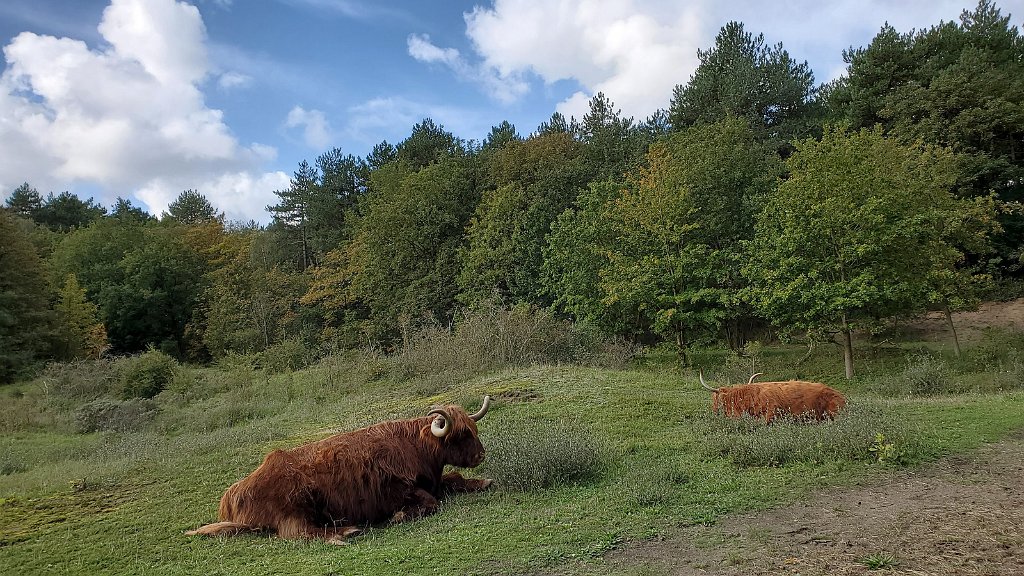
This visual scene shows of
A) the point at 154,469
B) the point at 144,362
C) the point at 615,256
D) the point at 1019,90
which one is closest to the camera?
the point at 154,469

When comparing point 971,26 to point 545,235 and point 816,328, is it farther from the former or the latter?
point 545,235

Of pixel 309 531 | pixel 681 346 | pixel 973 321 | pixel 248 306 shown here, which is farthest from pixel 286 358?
pixel 973 321

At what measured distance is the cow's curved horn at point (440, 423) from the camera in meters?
7.38

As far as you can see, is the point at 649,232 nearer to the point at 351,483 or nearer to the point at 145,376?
the point at 145,376

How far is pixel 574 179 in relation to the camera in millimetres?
36844

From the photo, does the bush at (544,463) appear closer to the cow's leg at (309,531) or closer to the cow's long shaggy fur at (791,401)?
the cow's leg at (309,531)

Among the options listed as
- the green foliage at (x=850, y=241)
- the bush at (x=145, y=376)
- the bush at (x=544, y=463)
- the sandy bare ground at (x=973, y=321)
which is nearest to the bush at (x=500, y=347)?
the green foliage at (x=850, y=241)

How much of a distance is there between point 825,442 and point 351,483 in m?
5.31

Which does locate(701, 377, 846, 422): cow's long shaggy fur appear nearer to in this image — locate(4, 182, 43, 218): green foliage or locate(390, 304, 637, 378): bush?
locate(390, 304, 637, 378): bush

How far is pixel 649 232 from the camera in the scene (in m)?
27.5

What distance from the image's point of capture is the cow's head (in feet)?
24.7

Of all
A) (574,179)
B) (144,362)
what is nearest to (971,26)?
(574,179)

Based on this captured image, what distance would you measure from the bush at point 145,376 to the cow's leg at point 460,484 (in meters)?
20.1

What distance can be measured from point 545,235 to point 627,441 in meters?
23.6
